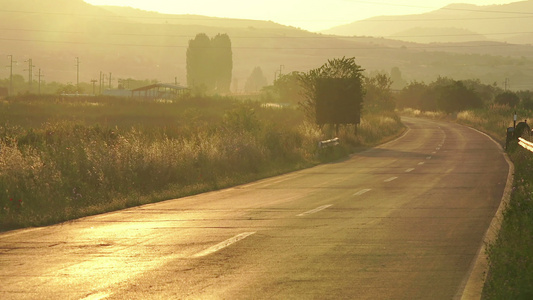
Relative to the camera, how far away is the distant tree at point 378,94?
278 ft

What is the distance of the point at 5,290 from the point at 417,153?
111ft

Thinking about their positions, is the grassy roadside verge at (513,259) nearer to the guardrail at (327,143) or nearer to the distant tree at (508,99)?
the guardrail at (327,143)

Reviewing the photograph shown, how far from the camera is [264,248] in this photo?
11195mm

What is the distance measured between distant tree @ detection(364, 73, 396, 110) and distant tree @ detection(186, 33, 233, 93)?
9824 centimetres

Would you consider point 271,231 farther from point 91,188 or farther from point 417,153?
point 417,153

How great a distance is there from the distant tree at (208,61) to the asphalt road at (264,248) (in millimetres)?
168516

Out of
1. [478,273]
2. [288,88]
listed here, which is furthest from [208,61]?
[478,273]

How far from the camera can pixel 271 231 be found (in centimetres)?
1290

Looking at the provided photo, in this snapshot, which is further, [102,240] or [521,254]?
[102,240]

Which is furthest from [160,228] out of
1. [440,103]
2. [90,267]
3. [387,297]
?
[440,103]

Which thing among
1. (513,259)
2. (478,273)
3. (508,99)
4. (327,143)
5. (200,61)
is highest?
(513,259)

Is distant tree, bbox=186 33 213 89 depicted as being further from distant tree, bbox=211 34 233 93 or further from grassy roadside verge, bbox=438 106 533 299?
grassy roadside verge, bbox=438 106 533 299

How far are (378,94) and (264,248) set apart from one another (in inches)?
3008

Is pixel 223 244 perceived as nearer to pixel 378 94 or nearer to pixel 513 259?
pixel 513 259
